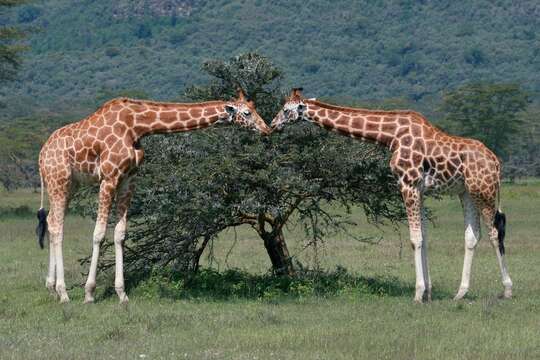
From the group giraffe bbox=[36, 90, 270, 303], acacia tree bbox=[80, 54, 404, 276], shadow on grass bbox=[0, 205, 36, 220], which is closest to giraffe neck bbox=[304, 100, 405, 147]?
acacia tree bbox=[80, 54, 404, 276]

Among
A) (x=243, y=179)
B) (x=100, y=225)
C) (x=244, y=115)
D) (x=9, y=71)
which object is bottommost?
(x=9, y=71)

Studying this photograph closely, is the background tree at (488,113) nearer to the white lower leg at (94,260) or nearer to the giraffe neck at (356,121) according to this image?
the giraffe neck at (356,121)

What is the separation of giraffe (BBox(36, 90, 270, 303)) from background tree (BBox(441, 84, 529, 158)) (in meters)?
54.4

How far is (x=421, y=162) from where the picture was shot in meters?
14.9

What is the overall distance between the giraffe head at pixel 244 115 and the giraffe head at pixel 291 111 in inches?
7.9

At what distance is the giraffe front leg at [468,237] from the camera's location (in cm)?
1523

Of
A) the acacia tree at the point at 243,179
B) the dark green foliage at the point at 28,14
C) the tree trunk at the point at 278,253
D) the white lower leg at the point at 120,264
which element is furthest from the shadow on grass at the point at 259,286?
the dark green foliage at the point at 28,14

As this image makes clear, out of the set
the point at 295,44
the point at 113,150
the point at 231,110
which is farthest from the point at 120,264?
the point at 295,44

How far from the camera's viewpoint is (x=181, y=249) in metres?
15.8

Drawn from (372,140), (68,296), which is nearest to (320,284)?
(372,140)

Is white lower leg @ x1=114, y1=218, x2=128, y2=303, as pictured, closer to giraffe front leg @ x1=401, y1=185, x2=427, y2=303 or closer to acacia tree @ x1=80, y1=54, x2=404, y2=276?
acacia tree @ x1=80, y1=54, x2=404, y2=276

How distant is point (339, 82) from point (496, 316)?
388ft

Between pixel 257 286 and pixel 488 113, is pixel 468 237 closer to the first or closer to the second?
pixel 257 286

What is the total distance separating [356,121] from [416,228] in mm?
1589
